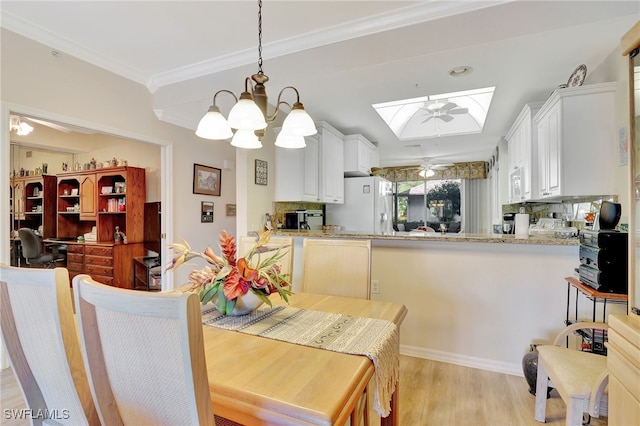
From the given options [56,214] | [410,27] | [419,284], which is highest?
[410,27]

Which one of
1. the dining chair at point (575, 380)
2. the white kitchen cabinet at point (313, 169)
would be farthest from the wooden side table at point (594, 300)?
the white kitchen cabinet at point (313, 169)

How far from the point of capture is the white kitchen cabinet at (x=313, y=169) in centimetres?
371

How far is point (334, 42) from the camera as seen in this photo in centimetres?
219

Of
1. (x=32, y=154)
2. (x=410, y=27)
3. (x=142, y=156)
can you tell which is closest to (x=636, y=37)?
(x=410, y=27)

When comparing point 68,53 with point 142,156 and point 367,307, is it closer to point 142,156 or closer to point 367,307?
point 142,156

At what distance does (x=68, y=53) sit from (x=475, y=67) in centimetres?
326

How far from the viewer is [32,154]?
5.86 meters

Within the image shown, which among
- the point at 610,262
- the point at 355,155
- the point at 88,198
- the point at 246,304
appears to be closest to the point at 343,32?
the point at 246,304

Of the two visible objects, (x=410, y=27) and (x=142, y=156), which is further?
(x=142, y=156)

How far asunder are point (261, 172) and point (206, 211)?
115 centimetres

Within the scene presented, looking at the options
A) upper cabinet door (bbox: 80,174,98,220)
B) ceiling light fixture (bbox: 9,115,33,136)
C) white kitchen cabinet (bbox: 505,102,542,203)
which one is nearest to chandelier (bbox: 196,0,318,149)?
white kitchen cabinet (bbox: 505,102,542,203)

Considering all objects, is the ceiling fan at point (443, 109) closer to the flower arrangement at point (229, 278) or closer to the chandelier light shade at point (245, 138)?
the chandelier light shade at point (245, 138)

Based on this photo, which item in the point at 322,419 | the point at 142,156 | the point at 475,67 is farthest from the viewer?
the point at 142,156

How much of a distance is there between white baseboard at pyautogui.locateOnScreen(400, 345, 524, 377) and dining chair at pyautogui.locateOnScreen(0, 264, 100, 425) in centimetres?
225
